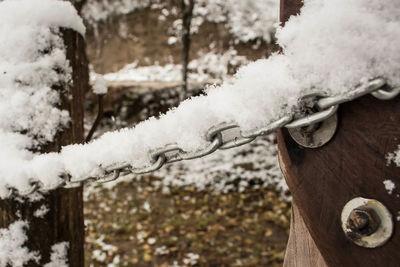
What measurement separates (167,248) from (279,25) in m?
4.67

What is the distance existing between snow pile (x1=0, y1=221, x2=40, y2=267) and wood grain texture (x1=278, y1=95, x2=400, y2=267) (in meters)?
1.14

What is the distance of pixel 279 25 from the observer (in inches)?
28.7

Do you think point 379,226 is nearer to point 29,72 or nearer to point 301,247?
point 301,247

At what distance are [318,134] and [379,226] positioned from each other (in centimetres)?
20

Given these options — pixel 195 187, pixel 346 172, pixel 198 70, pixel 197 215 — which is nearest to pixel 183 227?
pixel 197 215

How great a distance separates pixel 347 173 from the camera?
653 millimetres

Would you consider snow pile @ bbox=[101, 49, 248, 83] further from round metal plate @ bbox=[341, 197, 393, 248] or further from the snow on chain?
round metal plate @ bbox=[341, 197, 393, 248]

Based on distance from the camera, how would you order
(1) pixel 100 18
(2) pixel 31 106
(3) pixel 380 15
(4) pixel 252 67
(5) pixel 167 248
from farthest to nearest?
(1) pixel 100 18 < (5) pixel 167 248 < (2) pixel 31 106 < (4) pixel 252 67 < (3) pixel 380 15

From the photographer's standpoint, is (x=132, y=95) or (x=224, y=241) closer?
(x=224, y=241)

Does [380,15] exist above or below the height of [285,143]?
above

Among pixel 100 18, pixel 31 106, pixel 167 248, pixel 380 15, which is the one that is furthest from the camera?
pixel 100 18

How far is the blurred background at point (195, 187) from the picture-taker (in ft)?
16.0

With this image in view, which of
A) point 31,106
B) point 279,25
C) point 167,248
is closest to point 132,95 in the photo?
point 167,248

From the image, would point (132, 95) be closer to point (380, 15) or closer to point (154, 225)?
point (154, 225)
